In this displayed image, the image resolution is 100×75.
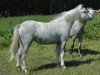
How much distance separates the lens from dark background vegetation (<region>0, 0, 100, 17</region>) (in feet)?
85.6

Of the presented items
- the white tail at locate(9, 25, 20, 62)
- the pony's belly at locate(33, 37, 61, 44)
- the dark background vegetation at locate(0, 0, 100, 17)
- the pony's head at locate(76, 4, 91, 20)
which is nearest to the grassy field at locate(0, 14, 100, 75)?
the white tail at locate(9, 25, 20, 62)

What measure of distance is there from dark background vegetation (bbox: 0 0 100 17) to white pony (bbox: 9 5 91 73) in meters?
14.6

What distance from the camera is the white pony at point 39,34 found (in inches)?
405

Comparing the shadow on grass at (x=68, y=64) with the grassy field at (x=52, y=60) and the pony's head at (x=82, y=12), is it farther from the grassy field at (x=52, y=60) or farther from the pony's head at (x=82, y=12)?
the pony's head at (x=82, y=12)

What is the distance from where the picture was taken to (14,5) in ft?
87.2

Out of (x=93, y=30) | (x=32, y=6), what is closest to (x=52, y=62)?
(x=93, y=30)

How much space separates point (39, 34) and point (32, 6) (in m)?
16.9

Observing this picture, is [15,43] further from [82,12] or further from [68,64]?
[82,12]

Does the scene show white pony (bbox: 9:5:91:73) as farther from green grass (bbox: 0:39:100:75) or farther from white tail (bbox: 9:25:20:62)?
green grass (bbox: 0:39:100:75)

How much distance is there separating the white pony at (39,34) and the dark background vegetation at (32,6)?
14.6 metres

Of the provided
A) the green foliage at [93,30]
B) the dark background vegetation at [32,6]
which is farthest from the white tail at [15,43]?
the dark background vegetation at [32,6]

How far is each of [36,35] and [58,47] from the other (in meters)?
1.00

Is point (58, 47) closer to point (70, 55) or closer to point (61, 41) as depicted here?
point (61, 41)

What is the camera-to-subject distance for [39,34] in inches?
410
